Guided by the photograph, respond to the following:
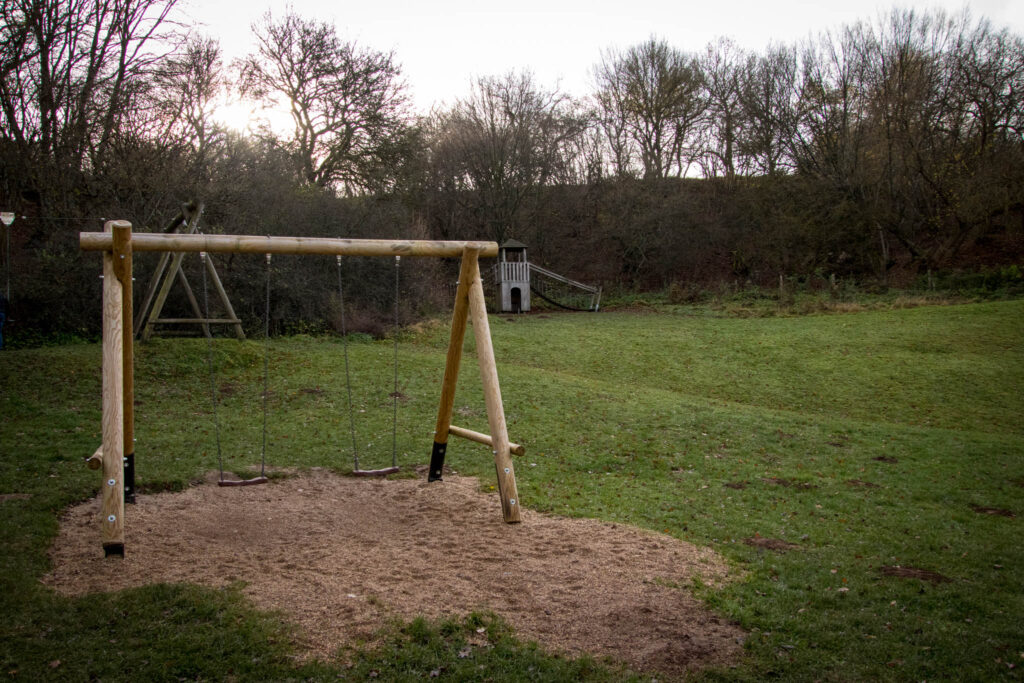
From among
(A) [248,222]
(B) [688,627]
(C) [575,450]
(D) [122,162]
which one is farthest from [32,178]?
(B) [688,627]

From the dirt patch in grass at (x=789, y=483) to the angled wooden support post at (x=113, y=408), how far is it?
665cm

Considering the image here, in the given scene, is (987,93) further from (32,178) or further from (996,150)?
(32,178)

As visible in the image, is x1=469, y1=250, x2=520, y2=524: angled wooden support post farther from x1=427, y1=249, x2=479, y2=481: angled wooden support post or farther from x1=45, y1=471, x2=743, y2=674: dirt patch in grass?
x1=45, y1=471, x2=743, y2=674: dirt patch in grass

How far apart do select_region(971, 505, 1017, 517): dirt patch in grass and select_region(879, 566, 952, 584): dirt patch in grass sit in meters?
2.37

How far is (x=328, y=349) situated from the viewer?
16.0 m

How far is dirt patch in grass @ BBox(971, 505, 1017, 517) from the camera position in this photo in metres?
7.35

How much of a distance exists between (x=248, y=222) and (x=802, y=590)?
53.1 feet

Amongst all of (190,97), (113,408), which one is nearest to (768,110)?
(190,97)

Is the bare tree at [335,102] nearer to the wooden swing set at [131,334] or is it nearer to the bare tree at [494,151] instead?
the bare tree at [494,151]

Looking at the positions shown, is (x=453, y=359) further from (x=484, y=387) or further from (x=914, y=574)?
(x=914, y=574)

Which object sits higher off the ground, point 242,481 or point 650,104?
point 650,104

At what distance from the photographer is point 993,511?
7.45 meters

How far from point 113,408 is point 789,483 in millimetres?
6942

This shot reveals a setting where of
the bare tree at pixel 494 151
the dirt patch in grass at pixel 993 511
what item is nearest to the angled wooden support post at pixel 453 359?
the dirt patch in grass at pixel 993 511
